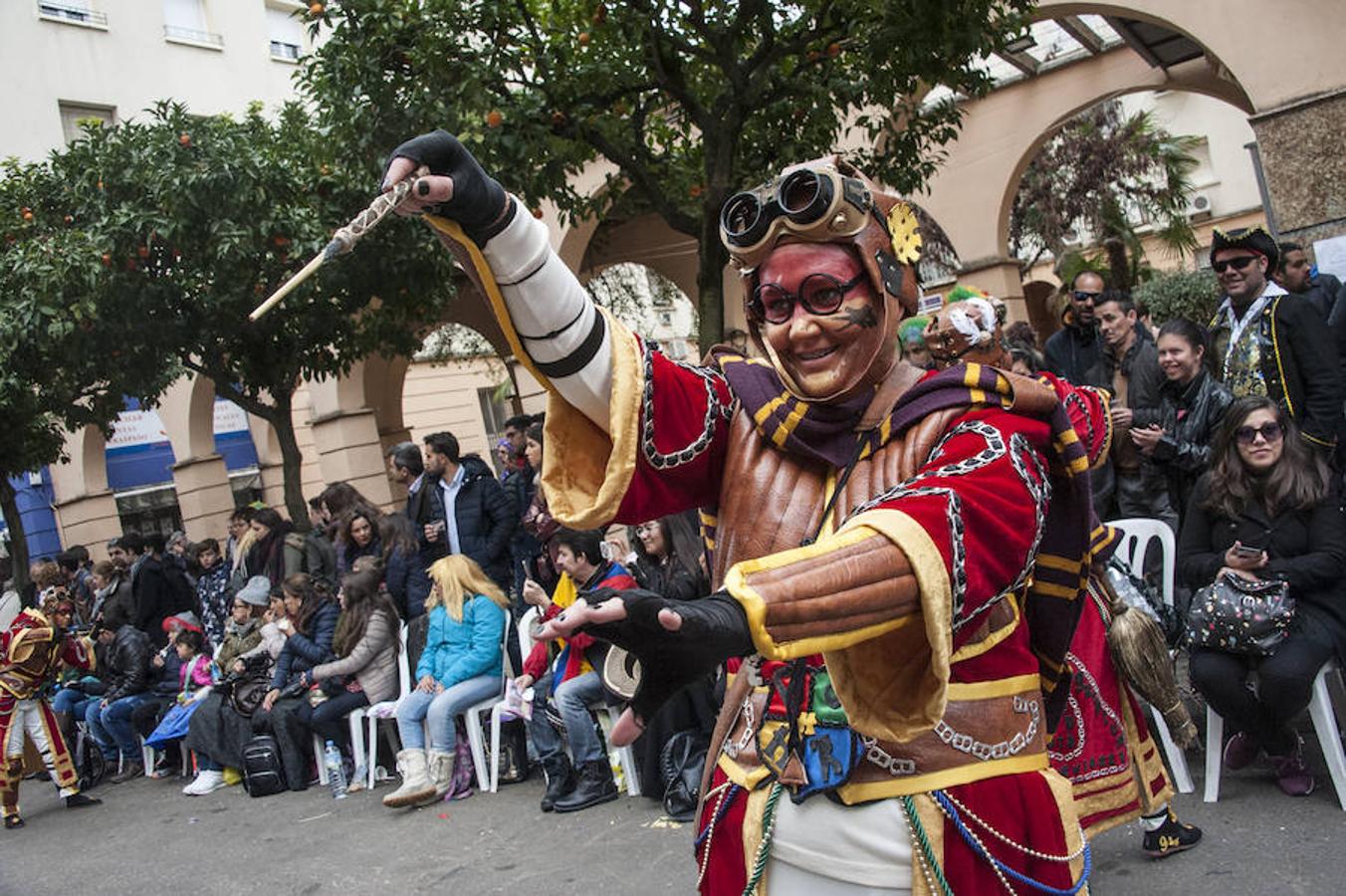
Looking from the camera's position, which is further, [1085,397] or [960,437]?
[1085,397]

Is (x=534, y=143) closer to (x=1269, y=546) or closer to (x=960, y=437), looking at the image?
(x=1269, y=546)

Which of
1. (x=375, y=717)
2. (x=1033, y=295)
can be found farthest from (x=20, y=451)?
(x=1033, y=295)

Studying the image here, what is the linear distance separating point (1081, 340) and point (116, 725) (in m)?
7.82

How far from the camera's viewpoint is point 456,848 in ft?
18.7

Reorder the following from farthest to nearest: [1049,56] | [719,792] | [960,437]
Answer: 1. [1049,56]
2. [719,792]
3. [960,437]

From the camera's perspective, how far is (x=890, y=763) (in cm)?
178

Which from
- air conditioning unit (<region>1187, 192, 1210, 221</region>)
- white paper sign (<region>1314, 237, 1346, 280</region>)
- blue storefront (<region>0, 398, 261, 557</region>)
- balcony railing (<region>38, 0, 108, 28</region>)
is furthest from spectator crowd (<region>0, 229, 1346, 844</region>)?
air conditioning unit (<region>1187, 192, 1210, 221</region>)

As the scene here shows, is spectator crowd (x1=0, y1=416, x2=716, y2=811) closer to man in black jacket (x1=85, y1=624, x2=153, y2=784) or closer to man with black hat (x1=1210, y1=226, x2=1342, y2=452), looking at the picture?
man in black jacket (x1=85, y1=624, x2=153, y2=784)

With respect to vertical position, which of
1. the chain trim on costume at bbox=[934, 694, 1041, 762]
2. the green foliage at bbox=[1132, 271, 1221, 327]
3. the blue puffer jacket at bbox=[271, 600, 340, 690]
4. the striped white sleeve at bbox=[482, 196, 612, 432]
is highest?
the green foliage at bbox=[1132, 271, 1221, 327]

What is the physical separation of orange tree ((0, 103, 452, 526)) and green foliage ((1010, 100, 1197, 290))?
12660 mm

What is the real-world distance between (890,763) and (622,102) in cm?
633

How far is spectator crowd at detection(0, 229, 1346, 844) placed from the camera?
4426 mm

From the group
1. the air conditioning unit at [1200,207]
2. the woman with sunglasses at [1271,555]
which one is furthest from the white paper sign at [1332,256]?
the air conditioning unit at [1200,207]

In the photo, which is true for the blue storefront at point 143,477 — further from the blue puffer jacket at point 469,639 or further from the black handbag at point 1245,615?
the black handbag at point 1245,615
